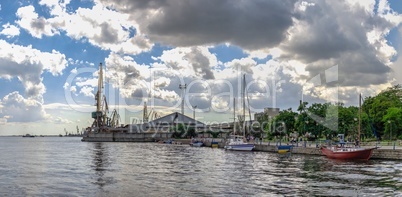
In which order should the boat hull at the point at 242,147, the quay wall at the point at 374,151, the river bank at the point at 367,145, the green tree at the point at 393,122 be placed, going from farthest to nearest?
the green tree at the point at 393,122, the boat hull at the point at 242,147, the river bank at the point at 367,145, the quay wall at the point at 374,151

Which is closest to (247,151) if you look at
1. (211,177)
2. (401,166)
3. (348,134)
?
(348,134)

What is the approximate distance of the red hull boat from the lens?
72.7 meters

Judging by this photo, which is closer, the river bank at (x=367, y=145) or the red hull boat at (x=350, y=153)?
the red hull boat at (x=350, y=153)

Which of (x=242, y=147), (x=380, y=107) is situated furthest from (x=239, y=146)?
(x=380, y=107)

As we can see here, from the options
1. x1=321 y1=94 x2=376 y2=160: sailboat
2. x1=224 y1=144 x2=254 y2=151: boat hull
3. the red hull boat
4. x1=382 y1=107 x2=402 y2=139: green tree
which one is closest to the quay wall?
x1=321 y1=94 x2=376 y2=160: sailboat

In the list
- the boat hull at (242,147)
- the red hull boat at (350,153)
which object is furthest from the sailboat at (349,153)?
the boat hull at (242,147)

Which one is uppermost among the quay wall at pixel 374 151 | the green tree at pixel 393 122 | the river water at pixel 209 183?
the green tree at pixel 393 122

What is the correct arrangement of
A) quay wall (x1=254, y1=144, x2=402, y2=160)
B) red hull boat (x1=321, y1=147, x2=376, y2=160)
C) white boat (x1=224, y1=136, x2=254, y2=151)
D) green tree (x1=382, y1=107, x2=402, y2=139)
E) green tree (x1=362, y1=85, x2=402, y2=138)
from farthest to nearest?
green tree (x1=362, y1=85, x2=402, y2=138) → green tree (x1=382, y1=107, x2=402, y2=139) → white boat (x1=224, y1=136, x2=254, y2=151) → red hull boat (x1=321, y1=147, x2=376, y2=160) → quay wall (x1=254, y1=144, x2=402, y2=160)

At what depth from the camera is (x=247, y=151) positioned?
11331 cm

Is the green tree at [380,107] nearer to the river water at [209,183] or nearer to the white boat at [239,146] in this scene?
the white boat at [239,146]

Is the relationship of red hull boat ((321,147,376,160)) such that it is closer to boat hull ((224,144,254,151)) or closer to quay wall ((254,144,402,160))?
quay wall ((254,144,402,160))

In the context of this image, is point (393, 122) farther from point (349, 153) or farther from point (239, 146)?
point (349, 153)

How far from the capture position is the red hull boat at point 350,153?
7269cm

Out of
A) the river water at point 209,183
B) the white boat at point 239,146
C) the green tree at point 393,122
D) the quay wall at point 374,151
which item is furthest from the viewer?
the green tree at point 393,122
